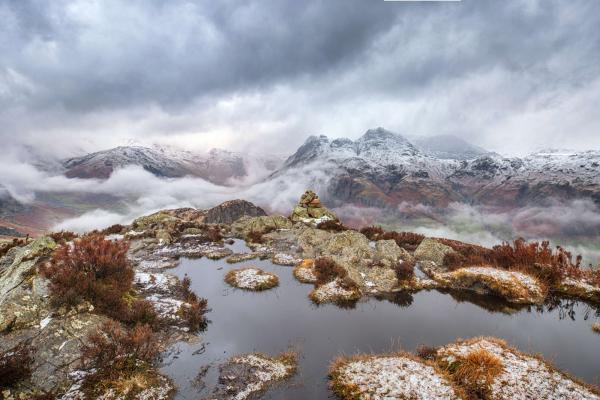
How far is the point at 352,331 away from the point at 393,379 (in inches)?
153

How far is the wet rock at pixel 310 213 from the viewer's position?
46384mm

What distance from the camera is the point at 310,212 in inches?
1918

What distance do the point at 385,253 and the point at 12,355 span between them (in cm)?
2166

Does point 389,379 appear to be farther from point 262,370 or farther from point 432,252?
point 432,252

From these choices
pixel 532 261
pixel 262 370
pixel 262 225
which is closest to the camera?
pixel 262 370

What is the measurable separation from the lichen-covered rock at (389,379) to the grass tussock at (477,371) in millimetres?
557

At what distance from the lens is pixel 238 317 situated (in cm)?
1584

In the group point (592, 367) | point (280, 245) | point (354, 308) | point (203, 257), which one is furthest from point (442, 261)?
point (203, 257)

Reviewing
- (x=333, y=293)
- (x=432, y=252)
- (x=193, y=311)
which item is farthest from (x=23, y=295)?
(x=432, y=252)

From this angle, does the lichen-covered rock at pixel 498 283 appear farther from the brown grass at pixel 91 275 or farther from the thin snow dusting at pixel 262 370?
the brown grass at pixel 91 275

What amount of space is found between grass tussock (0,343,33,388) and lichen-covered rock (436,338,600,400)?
1345cm

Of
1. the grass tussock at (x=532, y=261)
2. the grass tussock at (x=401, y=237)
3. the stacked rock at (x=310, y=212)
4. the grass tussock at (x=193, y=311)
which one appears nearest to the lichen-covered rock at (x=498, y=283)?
the grass tussock at (x=532, y=261)

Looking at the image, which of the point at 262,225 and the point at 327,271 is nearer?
the point at 327,271

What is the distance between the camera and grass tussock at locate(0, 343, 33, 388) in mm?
9156
